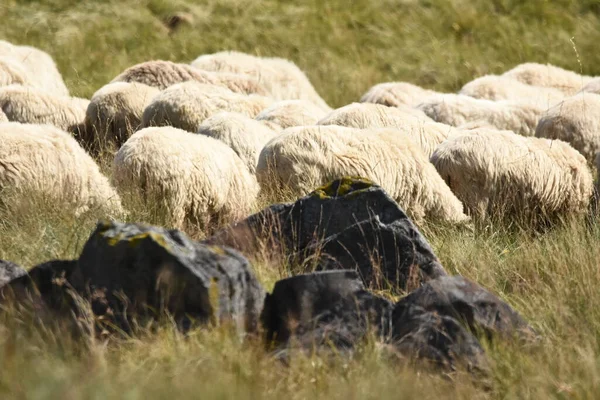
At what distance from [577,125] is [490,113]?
1.47 metres

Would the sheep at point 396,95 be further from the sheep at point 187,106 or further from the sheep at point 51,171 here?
the sheep at point 51,171

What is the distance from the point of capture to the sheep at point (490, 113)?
38.9ft

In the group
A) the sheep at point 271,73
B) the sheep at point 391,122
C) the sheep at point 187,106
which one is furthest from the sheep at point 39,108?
the sheep at point 271,73

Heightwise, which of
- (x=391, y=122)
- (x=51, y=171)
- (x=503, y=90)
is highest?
(x=51, y=171)

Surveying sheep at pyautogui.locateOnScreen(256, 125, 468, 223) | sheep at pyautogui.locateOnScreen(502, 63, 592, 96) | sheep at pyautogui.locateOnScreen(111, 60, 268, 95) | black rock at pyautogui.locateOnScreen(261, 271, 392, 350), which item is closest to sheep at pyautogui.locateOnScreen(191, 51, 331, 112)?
sheep at pyautogui.locateOnScreen(111, 60, 268, 95)

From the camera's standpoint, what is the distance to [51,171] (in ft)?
22.8

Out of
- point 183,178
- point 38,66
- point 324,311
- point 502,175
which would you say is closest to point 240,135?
point 183,178

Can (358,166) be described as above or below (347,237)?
below

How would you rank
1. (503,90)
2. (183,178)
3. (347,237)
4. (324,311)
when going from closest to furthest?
1. (324,311)
2. (347,237)
3. (183,178)
4. (503,90)

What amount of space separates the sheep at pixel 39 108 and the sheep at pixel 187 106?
1111 millimetres

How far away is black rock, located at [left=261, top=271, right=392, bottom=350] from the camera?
14.4 feet


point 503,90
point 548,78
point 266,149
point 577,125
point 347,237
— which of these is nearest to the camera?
point 347,237

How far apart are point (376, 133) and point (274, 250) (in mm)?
3009

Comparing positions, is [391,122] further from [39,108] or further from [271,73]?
[271,73]
